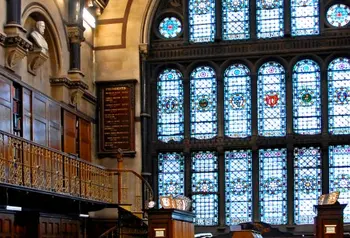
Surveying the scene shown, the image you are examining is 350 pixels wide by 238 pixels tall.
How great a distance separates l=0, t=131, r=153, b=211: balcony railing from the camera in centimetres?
1299

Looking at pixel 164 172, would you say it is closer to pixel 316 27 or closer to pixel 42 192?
pixel 316 27

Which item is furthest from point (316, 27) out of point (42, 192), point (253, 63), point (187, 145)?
point (42, 192)

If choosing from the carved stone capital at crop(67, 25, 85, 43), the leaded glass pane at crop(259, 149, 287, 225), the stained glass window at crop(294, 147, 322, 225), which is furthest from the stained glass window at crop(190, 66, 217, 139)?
the carved stone capital at crop(67, 25, 85, 43)

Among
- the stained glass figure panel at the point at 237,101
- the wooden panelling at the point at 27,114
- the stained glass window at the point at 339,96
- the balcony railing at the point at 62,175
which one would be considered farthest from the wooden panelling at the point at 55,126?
the stained glass window at the point at 339,96

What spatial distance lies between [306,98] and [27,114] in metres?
7.57

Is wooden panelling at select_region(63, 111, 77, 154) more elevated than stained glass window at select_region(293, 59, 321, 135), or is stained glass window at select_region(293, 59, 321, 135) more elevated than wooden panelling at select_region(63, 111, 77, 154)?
stained glass window at select_region(293, 59, 321, 135)

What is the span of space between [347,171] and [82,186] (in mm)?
7015

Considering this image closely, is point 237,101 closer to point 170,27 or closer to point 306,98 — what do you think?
point 306,98

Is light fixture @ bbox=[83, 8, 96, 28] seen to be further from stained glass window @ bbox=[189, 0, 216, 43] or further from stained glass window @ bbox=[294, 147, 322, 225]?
stained glass window @ bbox=[294, 147, 322, 225]

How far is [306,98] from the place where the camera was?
786 inches

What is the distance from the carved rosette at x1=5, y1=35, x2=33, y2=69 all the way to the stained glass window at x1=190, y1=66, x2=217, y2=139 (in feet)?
20.8

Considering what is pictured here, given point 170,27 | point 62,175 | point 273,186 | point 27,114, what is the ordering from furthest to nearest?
point 170,27, point 273,186, point 27,114, point 62,175

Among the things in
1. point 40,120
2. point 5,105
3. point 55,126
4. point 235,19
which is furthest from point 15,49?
point 235,19

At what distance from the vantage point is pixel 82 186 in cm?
1625
